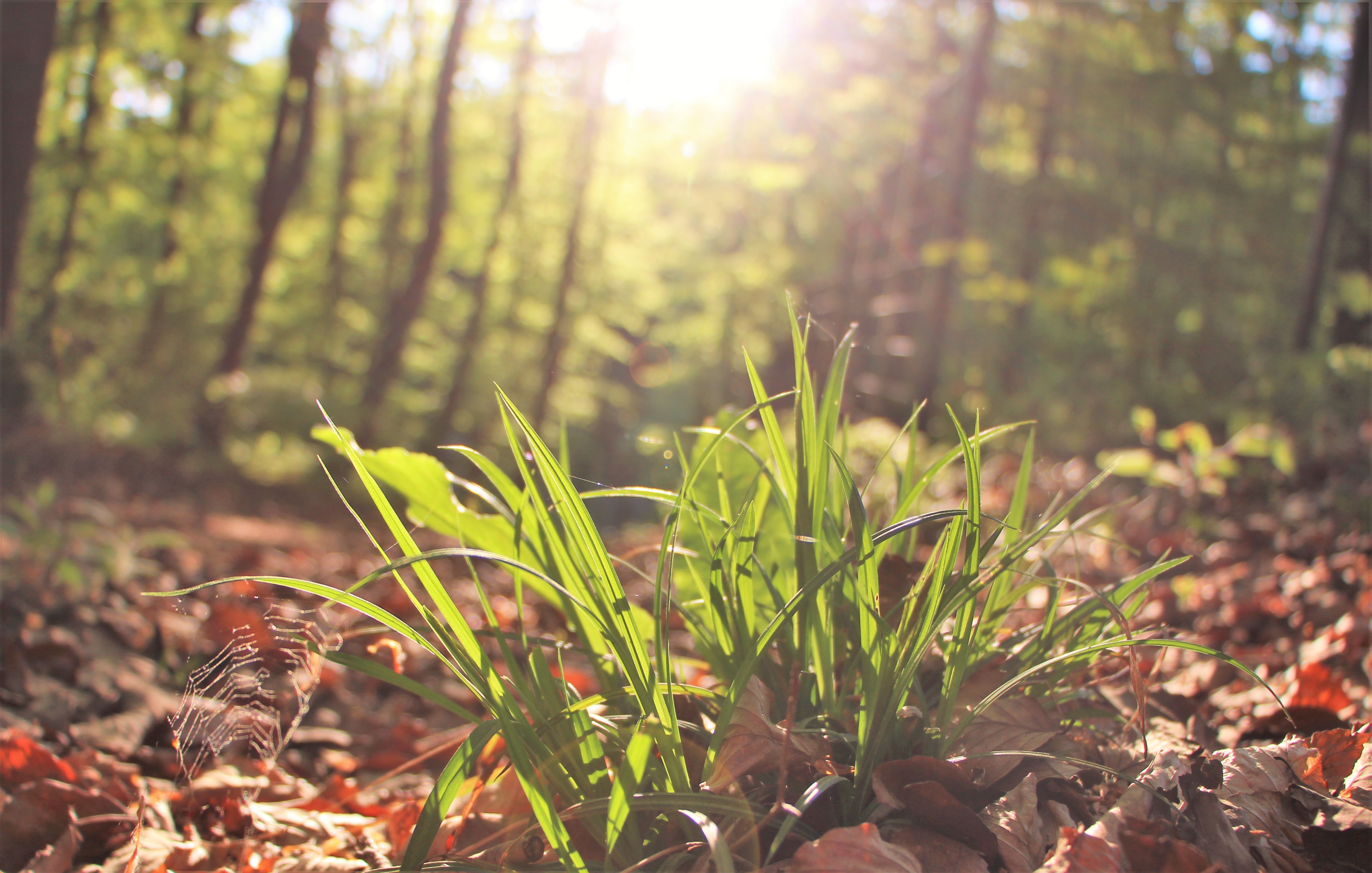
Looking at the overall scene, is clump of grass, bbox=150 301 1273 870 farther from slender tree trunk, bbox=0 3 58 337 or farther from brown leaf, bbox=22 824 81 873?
slender tree trunk, bbox=0 3 58 337

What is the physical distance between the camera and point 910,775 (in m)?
0.93

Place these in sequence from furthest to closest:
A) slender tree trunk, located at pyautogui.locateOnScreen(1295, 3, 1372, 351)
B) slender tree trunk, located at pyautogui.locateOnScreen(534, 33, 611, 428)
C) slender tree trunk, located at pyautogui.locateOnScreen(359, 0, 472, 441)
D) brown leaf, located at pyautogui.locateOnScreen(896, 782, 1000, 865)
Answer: slender tree trunk, located at pyautogui.locateOnScreen(534, 33, 611, 428) → slender tree trunk, located at pyautogui.locateOnScreen(359, 0, 472, 441) → slender tree trunk, located at pyautogui.locateOnScreen(1295, 3, 1372, 351) → brown leaf, located at pyautogui.locateOnScreen(896, 782, 1000, 865)

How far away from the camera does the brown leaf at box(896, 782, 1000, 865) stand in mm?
882

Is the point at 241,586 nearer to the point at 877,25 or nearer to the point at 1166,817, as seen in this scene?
the point at 1166,817

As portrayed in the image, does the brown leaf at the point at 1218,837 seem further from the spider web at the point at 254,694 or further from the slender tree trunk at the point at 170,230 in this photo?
the slender tree trunk at the point at 170,230

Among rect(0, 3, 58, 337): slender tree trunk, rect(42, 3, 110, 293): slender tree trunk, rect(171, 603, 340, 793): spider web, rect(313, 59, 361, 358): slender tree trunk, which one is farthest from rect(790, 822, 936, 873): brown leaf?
rect(313, 59, 361, 358): slender tree trunk

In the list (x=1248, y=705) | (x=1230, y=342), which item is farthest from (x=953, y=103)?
(x=1248, y=705)

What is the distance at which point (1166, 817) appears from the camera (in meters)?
0.88

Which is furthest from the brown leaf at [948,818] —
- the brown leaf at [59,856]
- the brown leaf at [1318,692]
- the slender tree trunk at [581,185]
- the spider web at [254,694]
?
the slender tree trunk at [581,185]

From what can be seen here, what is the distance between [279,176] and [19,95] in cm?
829

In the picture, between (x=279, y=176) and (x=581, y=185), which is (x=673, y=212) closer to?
(x=581, y=185)

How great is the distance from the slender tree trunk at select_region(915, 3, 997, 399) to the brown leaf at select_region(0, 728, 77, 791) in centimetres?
741

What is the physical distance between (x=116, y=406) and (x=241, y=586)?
35.3ft

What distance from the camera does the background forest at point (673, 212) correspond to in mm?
9016
